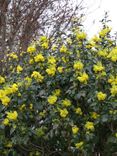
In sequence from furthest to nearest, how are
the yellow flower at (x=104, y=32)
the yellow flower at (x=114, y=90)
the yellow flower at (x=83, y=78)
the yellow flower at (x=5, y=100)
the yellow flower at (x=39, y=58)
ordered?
the yellow flower at (x=104, y=32) < the yellow flower at (x=39, y=58) < the yellow flower at (x=5, y=100) < the yellow flower at (x=83, y=78) < the yellow flower at (x=114, y=90)

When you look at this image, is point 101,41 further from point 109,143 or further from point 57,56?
point 109,143

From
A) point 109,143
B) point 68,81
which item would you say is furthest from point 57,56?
point 109,143

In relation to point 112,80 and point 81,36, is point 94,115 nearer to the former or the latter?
point 112,80

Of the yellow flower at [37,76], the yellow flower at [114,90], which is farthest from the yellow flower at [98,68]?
the yellow flower at [37,76]

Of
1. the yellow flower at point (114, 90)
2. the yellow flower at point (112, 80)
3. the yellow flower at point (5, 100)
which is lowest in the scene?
the yellow flower at point (114, 90)

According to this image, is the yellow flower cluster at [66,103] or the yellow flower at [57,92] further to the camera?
the yellow flower at [57,92]

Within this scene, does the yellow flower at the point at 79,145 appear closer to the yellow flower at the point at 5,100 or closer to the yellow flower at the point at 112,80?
the yellow flower at the point at 112,80

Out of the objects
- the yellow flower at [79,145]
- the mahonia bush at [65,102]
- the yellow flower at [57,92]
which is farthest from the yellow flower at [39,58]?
the yellow flower at [79,145]

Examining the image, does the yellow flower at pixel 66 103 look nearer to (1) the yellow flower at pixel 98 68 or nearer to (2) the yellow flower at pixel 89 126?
(2) the yellow flower at pixel 89 126

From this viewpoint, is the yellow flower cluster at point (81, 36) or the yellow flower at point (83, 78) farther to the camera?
the yellow flower cluster at point (81, 36)

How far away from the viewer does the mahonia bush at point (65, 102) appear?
3.16 metres

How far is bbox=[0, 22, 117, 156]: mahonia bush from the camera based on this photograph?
3.16 meters

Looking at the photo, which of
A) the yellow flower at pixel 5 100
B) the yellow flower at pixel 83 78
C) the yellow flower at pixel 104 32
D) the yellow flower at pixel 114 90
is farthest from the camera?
the yellow flower at pixel 104 32

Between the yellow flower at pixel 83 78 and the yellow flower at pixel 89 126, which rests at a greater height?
the yellow flower at pixel 83 78
